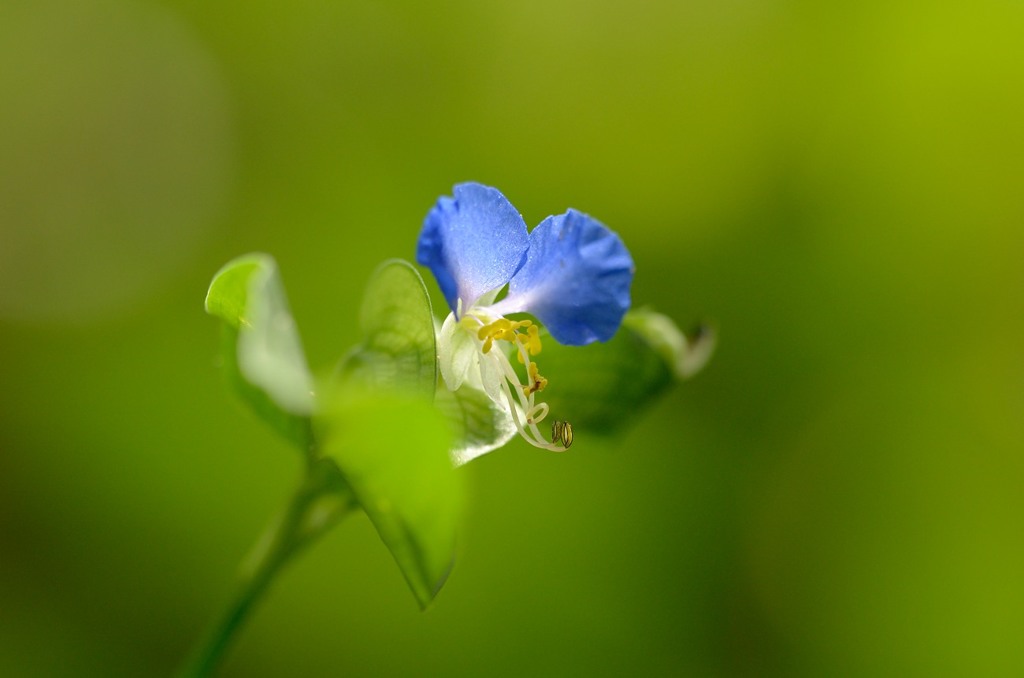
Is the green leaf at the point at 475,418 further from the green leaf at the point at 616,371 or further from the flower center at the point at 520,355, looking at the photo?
the green leaf at the point at 616,371

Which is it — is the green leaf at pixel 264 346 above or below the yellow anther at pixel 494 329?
above

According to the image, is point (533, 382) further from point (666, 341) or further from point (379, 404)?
point (379, 404)

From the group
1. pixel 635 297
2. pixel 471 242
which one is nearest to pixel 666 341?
pixel 471 242

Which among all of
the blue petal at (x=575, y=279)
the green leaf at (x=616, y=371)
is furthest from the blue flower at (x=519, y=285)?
the green leaf at (x=616, y=371)

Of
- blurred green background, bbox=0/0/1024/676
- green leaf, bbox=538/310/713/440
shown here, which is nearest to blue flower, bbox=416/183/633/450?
green leaf, bbox=538/310/713/440

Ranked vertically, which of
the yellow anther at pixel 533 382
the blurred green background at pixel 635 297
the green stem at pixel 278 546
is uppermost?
the yellow anther at pixel 533 382

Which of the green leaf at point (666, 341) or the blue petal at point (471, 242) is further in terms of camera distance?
the green leaf at point (666, 341)

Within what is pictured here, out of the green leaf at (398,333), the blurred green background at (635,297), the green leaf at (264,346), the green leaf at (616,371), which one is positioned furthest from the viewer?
the blurred green background at (635,297)
